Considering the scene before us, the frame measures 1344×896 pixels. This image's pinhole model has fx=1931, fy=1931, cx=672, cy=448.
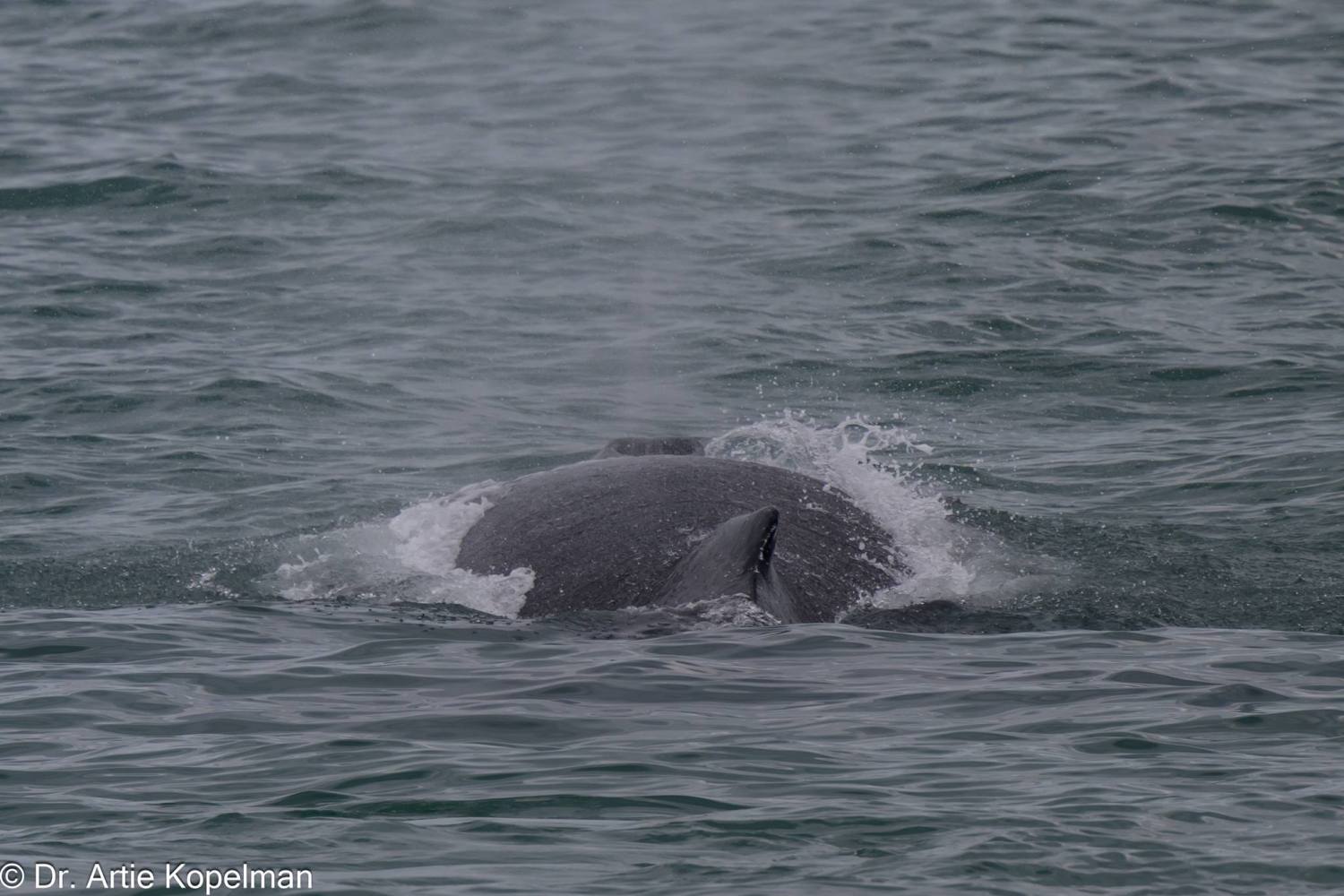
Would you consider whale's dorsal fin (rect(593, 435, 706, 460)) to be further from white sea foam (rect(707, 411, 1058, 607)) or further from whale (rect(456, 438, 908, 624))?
white sea foam (rect(707, 411, 1058, 607))

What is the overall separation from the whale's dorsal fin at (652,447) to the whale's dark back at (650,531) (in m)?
0.47

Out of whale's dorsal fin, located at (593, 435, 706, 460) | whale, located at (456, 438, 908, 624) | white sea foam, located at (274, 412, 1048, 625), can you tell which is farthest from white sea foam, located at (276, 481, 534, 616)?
whale's dorsal fin, located at (593, 435, 706, 460)

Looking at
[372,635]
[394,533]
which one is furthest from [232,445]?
[372,635]

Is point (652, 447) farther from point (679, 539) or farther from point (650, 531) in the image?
point (679, 539)

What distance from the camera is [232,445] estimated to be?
1658cm

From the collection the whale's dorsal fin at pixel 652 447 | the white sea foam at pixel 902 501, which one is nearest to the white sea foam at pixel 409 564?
the whale's dorsal fin at pixel 652 447

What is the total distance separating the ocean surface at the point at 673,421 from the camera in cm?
732

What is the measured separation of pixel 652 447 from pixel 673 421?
4.55m

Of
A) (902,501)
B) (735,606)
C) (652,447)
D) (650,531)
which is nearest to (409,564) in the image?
(652,447)

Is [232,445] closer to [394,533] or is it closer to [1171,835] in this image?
[394,533]

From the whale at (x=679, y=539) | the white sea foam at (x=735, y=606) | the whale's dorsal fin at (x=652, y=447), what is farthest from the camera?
the whale's dorsal fin at (x=652, y=447)

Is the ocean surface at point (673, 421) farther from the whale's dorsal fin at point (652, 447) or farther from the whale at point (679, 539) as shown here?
the whale's dorsal fin at point (652, 447)

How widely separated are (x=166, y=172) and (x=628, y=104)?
7705mm

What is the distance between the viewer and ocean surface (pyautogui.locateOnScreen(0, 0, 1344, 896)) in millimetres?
7324
